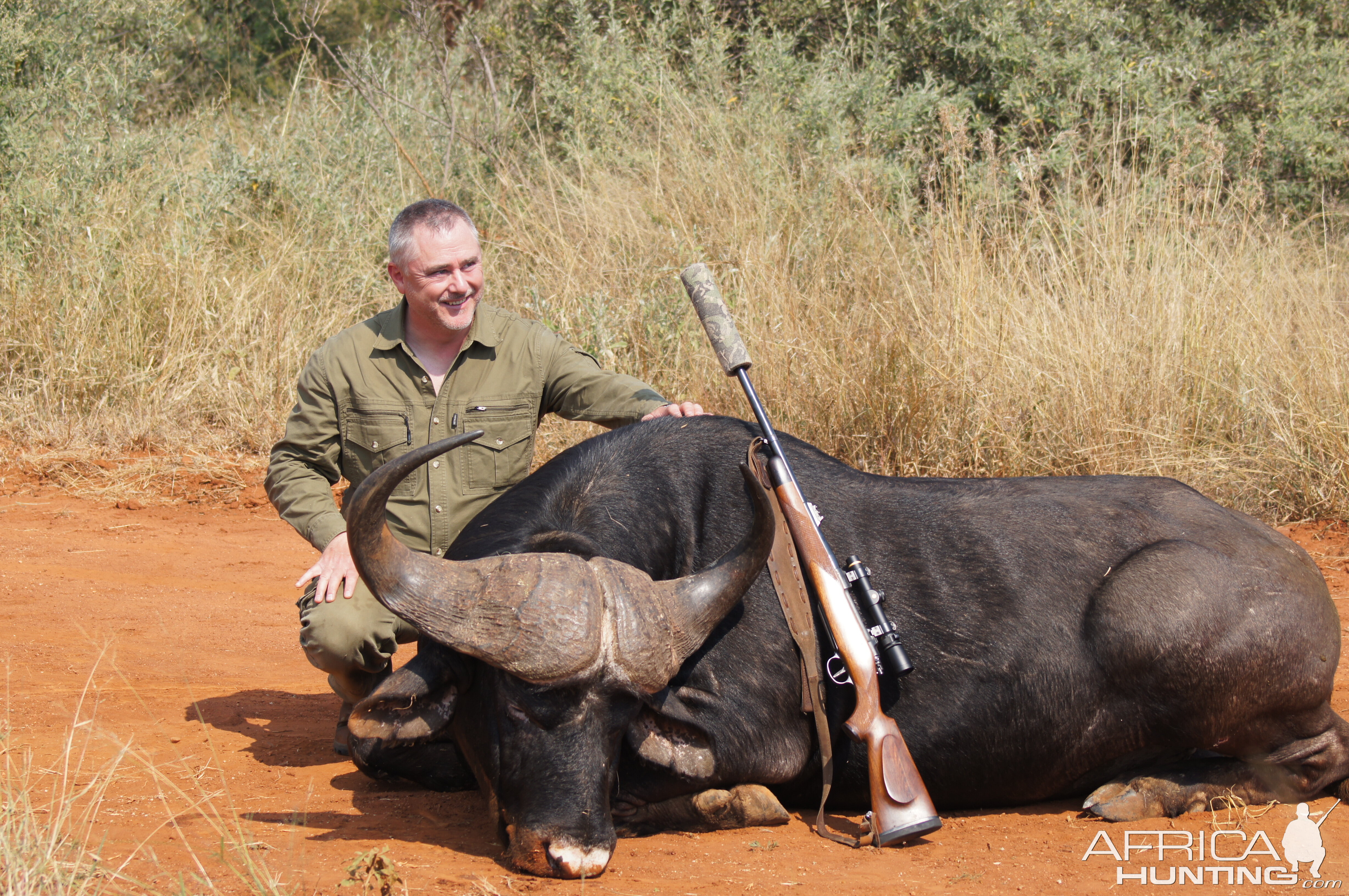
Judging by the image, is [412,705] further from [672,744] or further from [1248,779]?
[1248,779]

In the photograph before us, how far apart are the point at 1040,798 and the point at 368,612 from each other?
227 cm

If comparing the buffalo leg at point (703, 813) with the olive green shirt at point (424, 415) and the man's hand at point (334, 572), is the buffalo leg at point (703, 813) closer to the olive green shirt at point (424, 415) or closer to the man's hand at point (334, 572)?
the man's hand at point (334, 572)

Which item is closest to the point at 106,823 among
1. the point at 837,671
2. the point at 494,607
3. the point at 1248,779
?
the point at 494,607

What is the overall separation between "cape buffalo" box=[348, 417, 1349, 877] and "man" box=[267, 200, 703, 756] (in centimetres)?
49

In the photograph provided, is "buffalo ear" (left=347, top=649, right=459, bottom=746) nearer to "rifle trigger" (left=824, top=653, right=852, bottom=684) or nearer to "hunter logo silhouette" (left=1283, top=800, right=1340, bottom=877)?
"rifle trigger" (left=824, top=653, right=852, bottom=684)

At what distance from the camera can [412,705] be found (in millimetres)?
3219

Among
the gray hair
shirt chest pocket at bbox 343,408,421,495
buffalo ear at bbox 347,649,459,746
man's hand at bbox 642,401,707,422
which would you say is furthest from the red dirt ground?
the gray hair

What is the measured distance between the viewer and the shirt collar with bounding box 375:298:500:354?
4.46 m

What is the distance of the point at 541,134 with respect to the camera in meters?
10.5

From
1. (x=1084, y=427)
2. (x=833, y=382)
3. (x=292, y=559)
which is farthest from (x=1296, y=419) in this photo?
→ (x=292, y=559)

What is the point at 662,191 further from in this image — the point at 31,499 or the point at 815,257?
the point at 31,499

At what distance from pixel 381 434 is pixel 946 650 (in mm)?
2120

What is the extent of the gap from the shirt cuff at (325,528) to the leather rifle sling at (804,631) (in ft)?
4.78

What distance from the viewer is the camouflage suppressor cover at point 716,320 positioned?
402 centimetres
